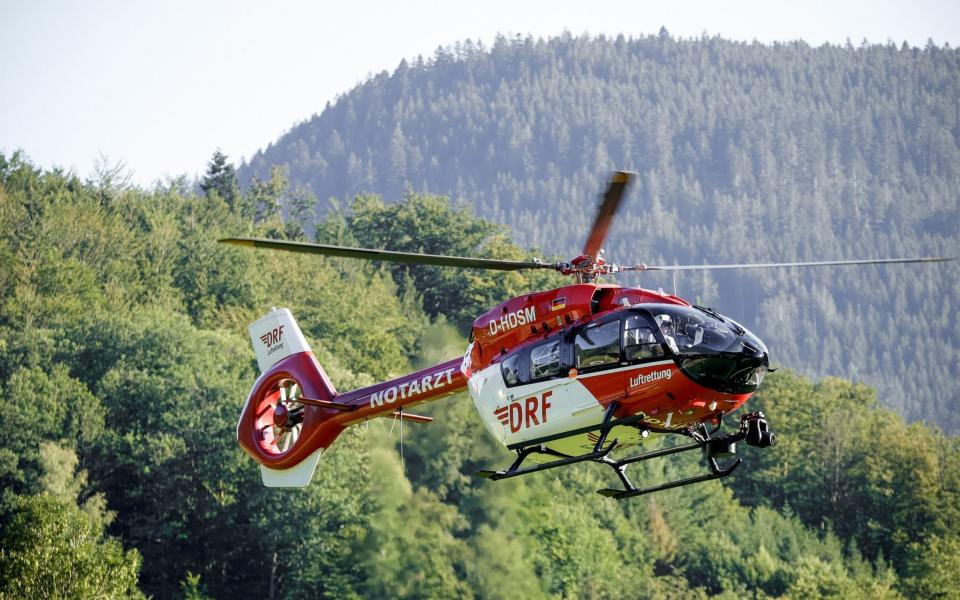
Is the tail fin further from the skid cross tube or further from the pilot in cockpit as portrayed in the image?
the pilot in cockpit

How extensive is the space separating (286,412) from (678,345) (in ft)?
30.6

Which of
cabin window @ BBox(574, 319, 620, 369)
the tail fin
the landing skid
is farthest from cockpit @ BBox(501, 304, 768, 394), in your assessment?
the tail fin

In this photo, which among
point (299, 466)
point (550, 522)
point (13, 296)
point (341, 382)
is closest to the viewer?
point (299, 466)

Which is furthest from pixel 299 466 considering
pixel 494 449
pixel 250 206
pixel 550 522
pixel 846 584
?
pixel 250 206

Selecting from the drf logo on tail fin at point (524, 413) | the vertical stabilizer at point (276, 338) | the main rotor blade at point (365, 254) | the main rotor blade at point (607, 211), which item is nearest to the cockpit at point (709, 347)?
the main rotor blade at point (607, 211)

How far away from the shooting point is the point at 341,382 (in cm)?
6178

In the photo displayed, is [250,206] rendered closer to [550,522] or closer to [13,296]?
[13,296]

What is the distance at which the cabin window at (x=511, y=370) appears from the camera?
2167 cm

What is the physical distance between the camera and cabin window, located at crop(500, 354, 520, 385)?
21.7 meters

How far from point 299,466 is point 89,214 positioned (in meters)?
57.3

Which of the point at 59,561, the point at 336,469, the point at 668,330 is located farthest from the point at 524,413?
the point at 336,469

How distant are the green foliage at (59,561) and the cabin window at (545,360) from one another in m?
29.8

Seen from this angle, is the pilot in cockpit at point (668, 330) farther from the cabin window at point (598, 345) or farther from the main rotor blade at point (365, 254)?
the main rotor blade at point (365, 254)

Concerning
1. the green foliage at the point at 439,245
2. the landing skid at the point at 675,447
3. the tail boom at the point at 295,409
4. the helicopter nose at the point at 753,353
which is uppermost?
the green foliage at the point at 439,245
